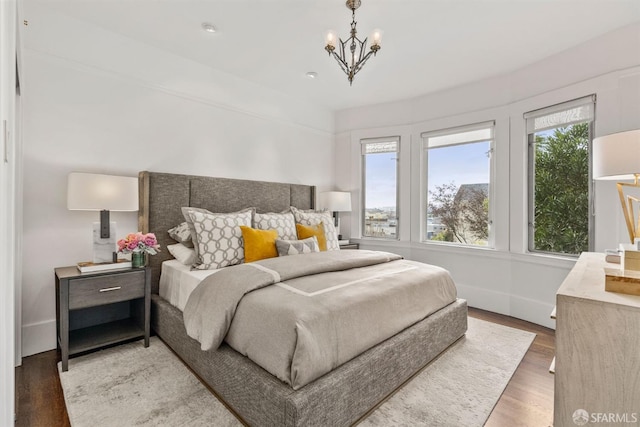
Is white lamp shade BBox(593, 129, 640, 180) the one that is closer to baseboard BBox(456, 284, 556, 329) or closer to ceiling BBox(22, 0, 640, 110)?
ceiling BBox(22, 0, 640, 110)

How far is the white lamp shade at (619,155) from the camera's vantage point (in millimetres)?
1582

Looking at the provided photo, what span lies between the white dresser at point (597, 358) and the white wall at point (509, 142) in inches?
90.5

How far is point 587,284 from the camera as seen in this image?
50.0 inches

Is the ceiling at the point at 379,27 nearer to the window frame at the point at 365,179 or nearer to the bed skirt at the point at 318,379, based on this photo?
the window frame at the point at 365,179

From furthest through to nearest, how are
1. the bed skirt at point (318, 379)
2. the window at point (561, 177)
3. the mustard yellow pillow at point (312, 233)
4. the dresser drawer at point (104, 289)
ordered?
the mustard yellow pillow at point (312, 233) < the window at point (561, 177) < the dresser drawer at point (104, 289) < the bed skirt at point (318, 379)

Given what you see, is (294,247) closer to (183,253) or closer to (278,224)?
(278,224)

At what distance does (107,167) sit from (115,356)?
5.36ft

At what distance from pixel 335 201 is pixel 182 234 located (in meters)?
2.16

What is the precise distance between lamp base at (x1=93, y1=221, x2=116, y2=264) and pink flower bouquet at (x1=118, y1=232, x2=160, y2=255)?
0.14 metres

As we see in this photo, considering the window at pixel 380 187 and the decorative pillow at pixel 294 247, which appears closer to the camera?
the decorative pillow at pixel 294 247

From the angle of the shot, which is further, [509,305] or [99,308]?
[509,305]

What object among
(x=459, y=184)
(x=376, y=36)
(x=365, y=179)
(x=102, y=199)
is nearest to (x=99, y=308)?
(x=102, y=199)

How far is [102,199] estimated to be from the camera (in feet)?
7.79

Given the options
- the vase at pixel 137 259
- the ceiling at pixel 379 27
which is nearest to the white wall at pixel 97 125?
the ceiling at pixel 379 27
